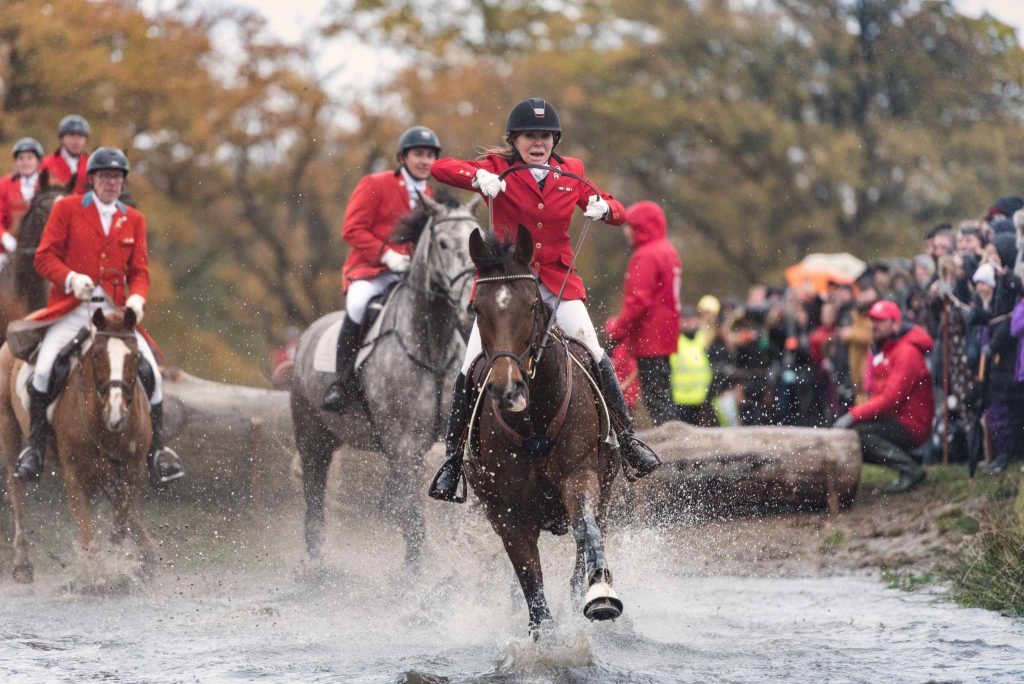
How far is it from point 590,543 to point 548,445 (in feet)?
1.83

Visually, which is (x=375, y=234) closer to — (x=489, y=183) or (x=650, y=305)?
(x=650, y=305)

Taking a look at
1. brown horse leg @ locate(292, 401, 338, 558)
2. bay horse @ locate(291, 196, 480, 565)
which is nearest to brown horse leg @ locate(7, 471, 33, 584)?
brown horse leg @ locate(292, 401, 338, 558)

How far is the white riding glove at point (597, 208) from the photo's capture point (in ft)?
28.2

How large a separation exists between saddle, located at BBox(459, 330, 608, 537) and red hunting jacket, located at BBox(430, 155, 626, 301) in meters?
0.40

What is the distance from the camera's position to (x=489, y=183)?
8.41 meters

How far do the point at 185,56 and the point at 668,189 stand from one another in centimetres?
1324

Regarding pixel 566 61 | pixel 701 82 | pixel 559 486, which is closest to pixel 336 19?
pixel 566 61

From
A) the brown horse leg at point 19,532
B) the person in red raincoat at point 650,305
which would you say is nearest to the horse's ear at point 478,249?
the brown horse leg at point 19,532

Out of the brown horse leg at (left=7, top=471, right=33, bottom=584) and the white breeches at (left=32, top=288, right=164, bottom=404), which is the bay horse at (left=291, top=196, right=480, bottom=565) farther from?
the brown horse leg at (left=7, top=471, right=33, bottom=584)

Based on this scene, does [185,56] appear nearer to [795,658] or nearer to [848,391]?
[848,391]

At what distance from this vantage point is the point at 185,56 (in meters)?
26.4

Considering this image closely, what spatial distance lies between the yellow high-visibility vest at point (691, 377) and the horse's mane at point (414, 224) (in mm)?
5702

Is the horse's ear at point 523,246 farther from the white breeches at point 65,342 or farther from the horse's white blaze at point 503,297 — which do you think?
the white breeches at point 65,342

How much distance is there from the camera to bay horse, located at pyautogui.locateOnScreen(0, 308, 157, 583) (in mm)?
11922
